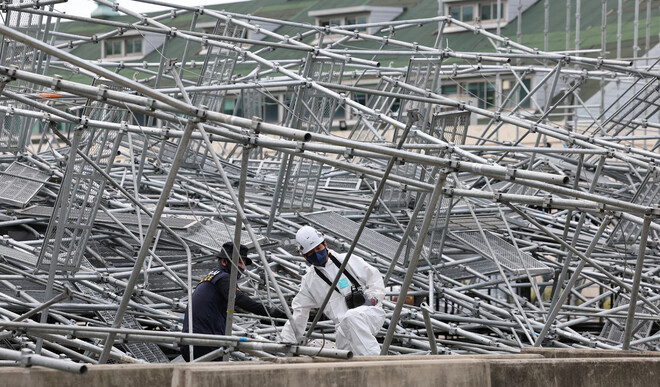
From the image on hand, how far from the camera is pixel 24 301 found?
1102 centimetres

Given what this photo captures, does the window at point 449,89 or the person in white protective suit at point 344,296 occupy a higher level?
the person in white protective suit at point 344,296

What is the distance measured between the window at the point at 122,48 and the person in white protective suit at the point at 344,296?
40359 mm

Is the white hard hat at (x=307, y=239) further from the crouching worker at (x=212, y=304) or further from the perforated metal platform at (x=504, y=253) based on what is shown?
the perforated metal platform at (x=504, y=253)

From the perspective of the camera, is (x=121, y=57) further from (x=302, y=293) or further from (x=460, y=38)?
(x=302, y=293)

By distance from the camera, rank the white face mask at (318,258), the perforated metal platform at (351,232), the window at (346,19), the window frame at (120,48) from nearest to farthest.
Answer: the white face mask at (318,258), the perforated metal platform at (351,232), the window at (346,19), the window frame at (120,48)

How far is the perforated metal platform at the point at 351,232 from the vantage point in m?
13.6

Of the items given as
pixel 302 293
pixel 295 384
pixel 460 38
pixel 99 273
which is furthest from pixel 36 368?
pixel 460 38

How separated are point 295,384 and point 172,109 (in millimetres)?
2280

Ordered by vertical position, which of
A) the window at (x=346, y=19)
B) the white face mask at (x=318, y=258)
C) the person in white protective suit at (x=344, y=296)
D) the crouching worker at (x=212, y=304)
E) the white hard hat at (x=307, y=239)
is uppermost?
the window at (x=346, y=19)

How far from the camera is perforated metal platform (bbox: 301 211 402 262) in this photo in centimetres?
1359

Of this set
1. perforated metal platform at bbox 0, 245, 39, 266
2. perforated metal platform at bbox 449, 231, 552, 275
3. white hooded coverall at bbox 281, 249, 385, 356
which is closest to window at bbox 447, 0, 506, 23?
perforated metal platform at bbox 449, 231, 552, 275

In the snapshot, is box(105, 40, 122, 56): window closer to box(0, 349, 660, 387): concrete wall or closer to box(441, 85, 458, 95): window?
box(441, 85, 458, 95): window

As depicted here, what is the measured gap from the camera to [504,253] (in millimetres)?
13922

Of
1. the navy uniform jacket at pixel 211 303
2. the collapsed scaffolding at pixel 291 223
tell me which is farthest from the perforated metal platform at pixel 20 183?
the navy uniform jacket at pixel 211 303
